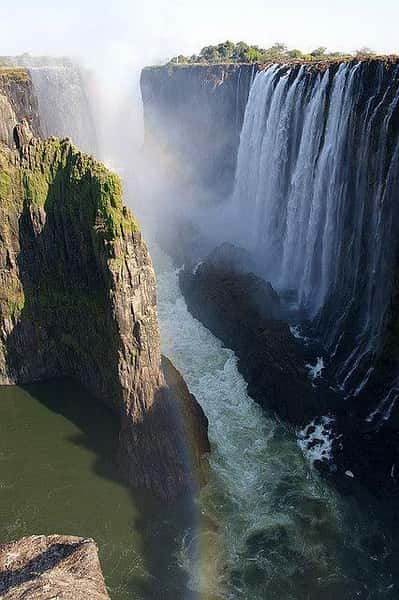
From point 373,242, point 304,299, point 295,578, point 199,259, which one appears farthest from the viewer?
point 199,259

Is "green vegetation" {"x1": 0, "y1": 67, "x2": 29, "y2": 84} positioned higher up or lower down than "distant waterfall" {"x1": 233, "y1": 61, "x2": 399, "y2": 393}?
higher up

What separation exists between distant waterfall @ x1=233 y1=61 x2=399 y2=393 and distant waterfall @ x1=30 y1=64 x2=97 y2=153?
2119 cm

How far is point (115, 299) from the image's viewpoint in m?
22.4

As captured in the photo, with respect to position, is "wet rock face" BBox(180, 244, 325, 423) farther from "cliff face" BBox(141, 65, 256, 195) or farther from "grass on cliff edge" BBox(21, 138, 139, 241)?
"cliff face" BBox(141, 65, 256, 195)

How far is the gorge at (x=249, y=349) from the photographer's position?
20797 millimetres

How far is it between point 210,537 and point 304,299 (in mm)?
19906

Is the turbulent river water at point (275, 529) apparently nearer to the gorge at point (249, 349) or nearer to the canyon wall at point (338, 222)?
the gorge at point (249, 349)

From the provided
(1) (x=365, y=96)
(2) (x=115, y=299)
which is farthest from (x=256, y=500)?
(1) (x=365, y=96)

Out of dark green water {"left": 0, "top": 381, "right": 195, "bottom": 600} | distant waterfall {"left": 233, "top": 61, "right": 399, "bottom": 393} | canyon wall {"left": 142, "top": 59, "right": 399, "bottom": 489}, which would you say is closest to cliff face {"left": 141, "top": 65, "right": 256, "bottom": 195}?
canyon wall {"left": 142, "top": 59, "right": 399, "bottom": 489}

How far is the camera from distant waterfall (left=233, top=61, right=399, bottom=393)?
28078 mm

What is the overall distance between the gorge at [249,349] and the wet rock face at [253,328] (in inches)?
4.3

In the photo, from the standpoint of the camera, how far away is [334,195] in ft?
109

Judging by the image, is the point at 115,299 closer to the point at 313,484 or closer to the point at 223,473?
the point at 223,473

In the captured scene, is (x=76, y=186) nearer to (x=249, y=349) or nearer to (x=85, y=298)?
(x=85, y=298)
